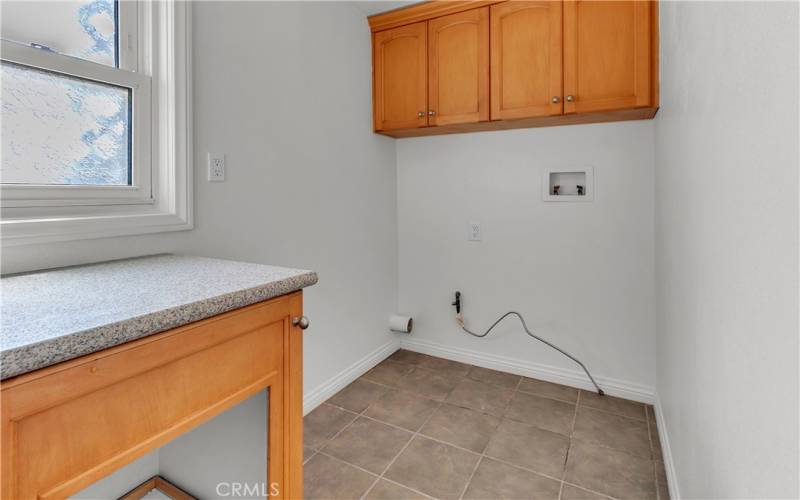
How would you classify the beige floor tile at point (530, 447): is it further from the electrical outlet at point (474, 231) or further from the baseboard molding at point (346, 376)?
the electrical outlet at point (474, 231)

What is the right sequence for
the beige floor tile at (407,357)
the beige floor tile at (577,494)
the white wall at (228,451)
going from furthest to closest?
the beige floor tile at (407,357) → the beige floor tile at (577,494) → the white wall at (228,451)

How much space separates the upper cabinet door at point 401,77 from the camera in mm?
2396

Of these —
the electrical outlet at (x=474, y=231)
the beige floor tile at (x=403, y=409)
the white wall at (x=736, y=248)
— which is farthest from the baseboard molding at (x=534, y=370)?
the white wall at (x=736, y=248)

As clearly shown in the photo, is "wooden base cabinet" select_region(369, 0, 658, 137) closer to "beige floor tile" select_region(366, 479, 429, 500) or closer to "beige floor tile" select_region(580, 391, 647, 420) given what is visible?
"beige floor tile" select_region(580, 391, 647, 420)

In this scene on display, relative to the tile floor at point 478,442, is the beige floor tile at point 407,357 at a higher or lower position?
higher

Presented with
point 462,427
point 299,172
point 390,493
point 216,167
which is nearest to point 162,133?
point 216,167

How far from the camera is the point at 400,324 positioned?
9.09ft

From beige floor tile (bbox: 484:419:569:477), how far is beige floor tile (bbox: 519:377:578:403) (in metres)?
0.38

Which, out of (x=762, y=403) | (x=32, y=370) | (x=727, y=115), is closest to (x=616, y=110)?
(x=727, y=115)

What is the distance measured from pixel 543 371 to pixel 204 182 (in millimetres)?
2093

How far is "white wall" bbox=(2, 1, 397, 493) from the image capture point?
5.04 feet

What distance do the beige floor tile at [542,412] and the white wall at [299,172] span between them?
0.96 metres

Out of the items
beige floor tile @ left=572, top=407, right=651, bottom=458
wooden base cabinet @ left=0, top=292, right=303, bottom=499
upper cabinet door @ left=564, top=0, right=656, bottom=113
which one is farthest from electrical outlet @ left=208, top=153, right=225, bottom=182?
beige floor tile @ left=572, top=407, right=651, bottom=458

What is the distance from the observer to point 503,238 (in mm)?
2510
